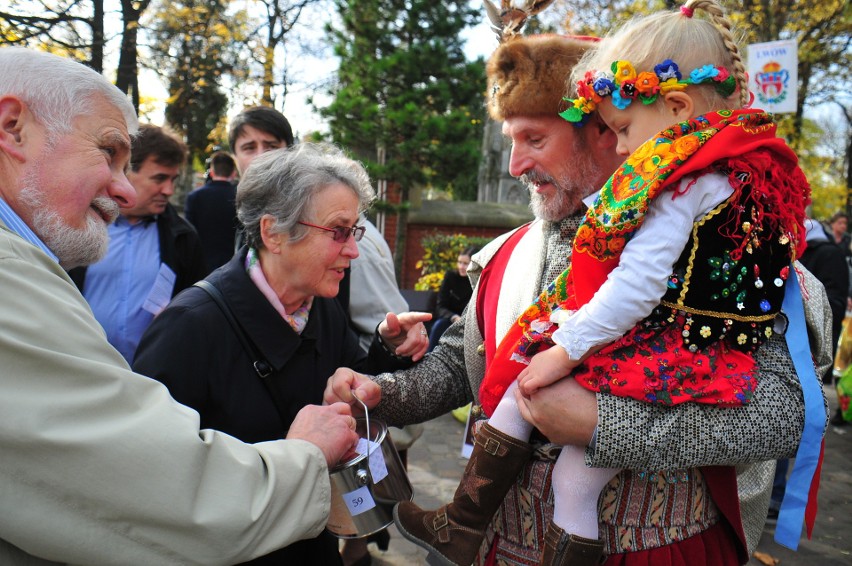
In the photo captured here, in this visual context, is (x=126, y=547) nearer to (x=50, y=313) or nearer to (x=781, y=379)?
(x=50, y=313)

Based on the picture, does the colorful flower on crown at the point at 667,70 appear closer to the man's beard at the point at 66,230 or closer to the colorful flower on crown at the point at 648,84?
the colorful flower on crown at the point at 648,84

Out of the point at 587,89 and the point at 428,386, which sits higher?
the point at 587,89

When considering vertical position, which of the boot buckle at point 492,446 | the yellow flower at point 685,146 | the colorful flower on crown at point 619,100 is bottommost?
the boot buckle at point 492,446

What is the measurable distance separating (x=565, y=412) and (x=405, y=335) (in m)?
0.88

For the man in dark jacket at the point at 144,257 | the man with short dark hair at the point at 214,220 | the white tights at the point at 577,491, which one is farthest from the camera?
the man with short dark hair at the point at 214,220

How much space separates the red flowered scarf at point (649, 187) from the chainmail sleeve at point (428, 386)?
18.9 inches

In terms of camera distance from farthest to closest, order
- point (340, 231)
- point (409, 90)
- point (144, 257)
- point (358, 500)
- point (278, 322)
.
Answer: point (409, 90) < point (144, 257) < point (340, 231) < point (278, 322) < point (358, 500)

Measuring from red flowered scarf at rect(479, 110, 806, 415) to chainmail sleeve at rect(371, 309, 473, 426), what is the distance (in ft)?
1.58

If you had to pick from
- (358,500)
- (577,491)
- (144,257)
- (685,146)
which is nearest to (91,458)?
(358,500)

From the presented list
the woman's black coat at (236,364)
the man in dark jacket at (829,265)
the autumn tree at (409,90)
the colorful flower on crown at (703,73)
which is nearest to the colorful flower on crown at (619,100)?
the colorful flower on crown at (703,73)

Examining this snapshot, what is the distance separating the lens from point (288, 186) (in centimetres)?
228

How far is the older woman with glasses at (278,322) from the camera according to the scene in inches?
76.5

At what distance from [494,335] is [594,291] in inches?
16.1

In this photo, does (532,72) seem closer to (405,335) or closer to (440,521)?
(405,335)
